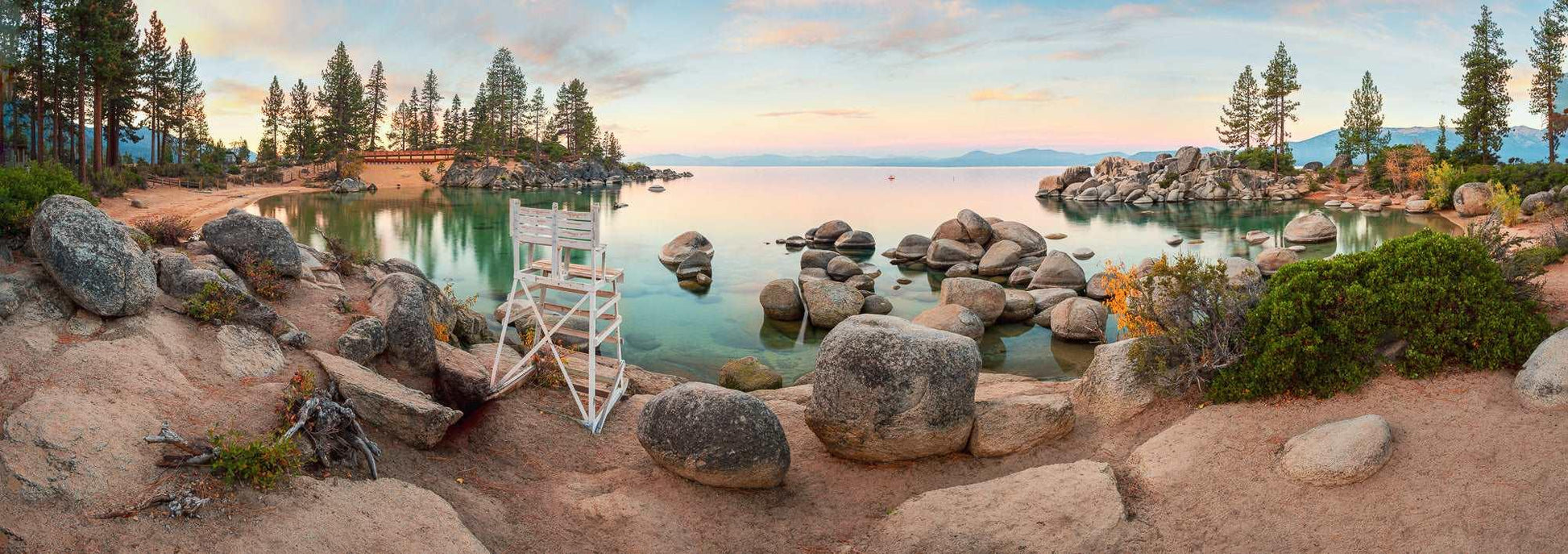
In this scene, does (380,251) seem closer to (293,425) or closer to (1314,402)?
(293,425)

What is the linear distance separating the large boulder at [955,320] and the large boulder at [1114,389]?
10070 millimetres

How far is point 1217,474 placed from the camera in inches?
358

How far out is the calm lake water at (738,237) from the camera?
76.8 feet

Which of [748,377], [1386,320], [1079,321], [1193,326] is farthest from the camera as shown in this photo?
[1079,321]

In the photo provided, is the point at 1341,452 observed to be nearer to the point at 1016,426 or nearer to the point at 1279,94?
the point at 1016,426

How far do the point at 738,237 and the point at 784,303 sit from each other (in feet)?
91.8

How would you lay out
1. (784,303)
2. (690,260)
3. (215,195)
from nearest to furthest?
(784,303) → (690,260) → (215,195)

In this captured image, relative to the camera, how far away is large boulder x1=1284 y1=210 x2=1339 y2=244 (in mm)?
43906

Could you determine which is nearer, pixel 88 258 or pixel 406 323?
pixel 88 258

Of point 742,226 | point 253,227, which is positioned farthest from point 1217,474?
point 742,226

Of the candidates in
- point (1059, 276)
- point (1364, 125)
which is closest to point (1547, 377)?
point (1059, 276)

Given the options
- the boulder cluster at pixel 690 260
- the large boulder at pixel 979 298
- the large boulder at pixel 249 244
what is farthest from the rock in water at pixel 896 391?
the boulder cluster at pixel 690 260

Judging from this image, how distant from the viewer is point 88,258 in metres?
9.26

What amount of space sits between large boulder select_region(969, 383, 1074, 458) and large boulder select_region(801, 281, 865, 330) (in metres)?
13.7
